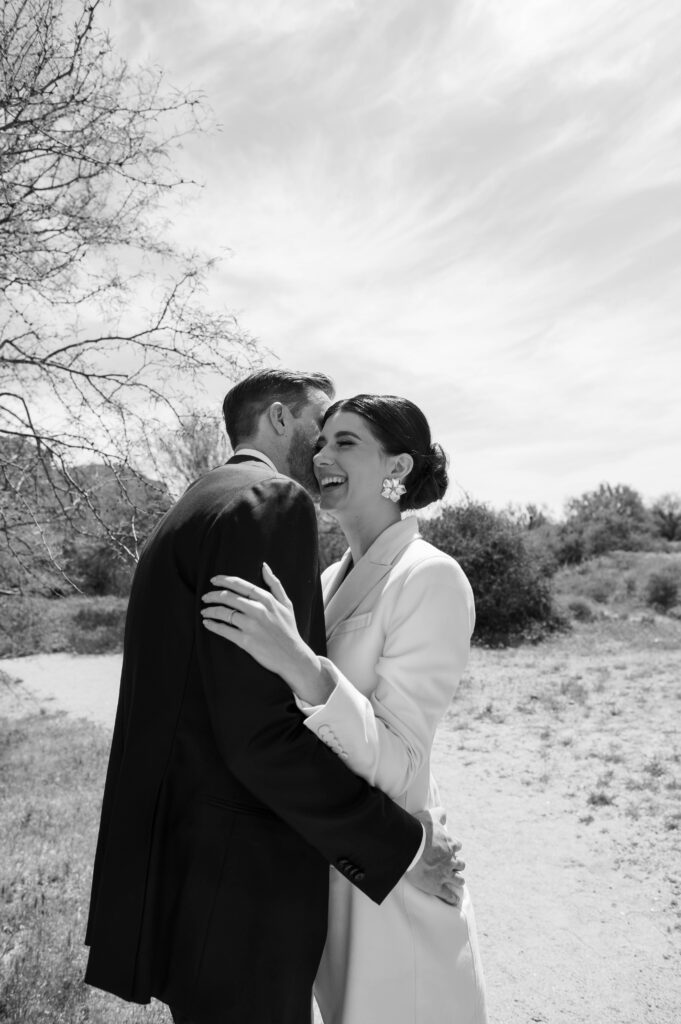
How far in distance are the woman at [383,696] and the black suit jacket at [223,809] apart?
0.22 feet

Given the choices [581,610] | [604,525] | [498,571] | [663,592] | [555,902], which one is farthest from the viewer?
[604,525]

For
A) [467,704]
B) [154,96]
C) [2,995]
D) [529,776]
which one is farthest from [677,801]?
[154,96]

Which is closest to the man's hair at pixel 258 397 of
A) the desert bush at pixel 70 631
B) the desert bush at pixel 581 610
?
the desert bush at pixel 70 631

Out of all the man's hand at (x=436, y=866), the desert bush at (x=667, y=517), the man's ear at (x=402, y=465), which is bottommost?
the man's hand at (x=436, y=866)

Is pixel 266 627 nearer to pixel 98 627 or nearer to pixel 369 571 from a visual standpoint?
pixel 369 571

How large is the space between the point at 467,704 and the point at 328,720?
10590 mm

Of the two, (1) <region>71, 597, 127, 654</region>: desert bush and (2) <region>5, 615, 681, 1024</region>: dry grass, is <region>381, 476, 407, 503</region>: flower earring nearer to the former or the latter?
(2) <region>5, 615, 681, 1024</region>: dry grass

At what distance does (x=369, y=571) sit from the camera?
90.0 inches

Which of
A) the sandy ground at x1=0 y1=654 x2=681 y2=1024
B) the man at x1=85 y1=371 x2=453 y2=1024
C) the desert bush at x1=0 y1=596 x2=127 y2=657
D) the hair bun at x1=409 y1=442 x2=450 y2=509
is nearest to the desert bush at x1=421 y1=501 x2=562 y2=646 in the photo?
the desert bush at x1=0 y1=596 x2=127 y2=657

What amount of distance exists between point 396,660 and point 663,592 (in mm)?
21623

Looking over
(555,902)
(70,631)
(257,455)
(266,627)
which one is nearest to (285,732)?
(266,627)

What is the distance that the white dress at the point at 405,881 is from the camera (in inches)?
74.1

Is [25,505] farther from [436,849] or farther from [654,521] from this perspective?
[654,521]

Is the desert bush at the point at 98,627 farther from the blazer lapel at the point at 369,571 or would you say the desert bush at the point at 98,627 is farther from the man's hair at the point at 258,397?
the man's hair at the point at 258,397
